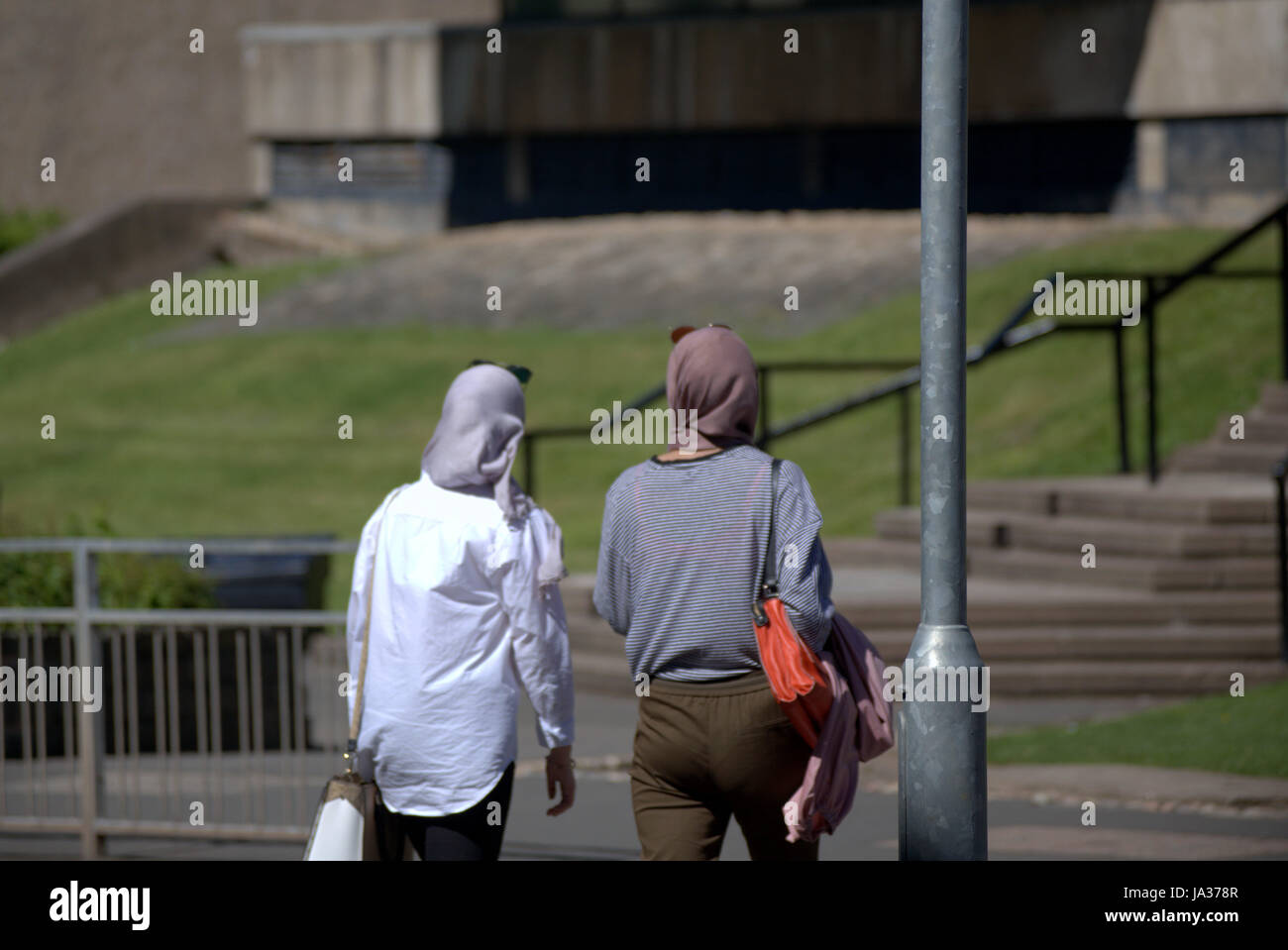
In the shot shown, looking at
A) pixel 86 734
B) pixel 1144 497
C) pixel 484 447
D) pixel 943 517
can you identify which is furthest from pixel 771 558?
pixel 1144 497

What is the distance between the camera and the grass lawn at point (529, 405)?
1842 centimetres

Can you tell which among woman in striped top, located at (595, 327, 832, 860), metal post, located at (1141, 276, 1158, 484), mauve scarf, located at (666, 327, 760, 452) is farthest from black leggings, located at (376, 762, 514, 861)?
metal post, located at (1141, 276, 1158, 484)

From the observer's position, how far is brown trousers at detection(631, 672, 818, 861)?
15.3 feet

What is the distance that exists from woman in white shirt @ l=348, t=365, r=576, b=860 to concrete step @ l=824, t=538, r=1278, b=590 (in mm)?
6763

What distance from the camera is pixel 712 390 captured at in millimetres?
4758

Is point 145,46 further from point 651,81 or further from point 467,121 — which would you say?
point 651,81

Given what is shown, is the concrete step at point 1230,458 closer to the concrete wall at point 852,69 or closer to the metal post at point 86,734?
the metal post at point 86,734

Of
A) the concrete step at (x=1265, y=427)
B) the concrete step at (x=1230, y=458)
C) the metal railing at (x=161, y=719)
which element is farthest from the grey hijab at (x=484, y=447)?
the concrete step at (x=1265, y=427)

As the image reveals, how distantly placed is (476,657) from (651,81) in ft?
101

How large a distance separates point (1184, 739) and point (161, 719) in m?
5.06

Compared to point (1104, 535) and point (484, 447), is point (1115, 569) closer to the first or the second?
point (1104, 535)

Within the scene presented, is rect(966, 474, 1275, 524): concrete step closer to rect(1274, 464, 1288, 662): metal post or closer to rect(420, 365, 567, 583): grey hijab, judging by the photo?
rect(1274, 464, 1288, 662): metal post

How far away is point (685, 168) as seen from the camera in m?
35.4

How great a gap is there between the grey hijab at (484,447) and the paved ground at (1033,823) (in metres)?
2.81
